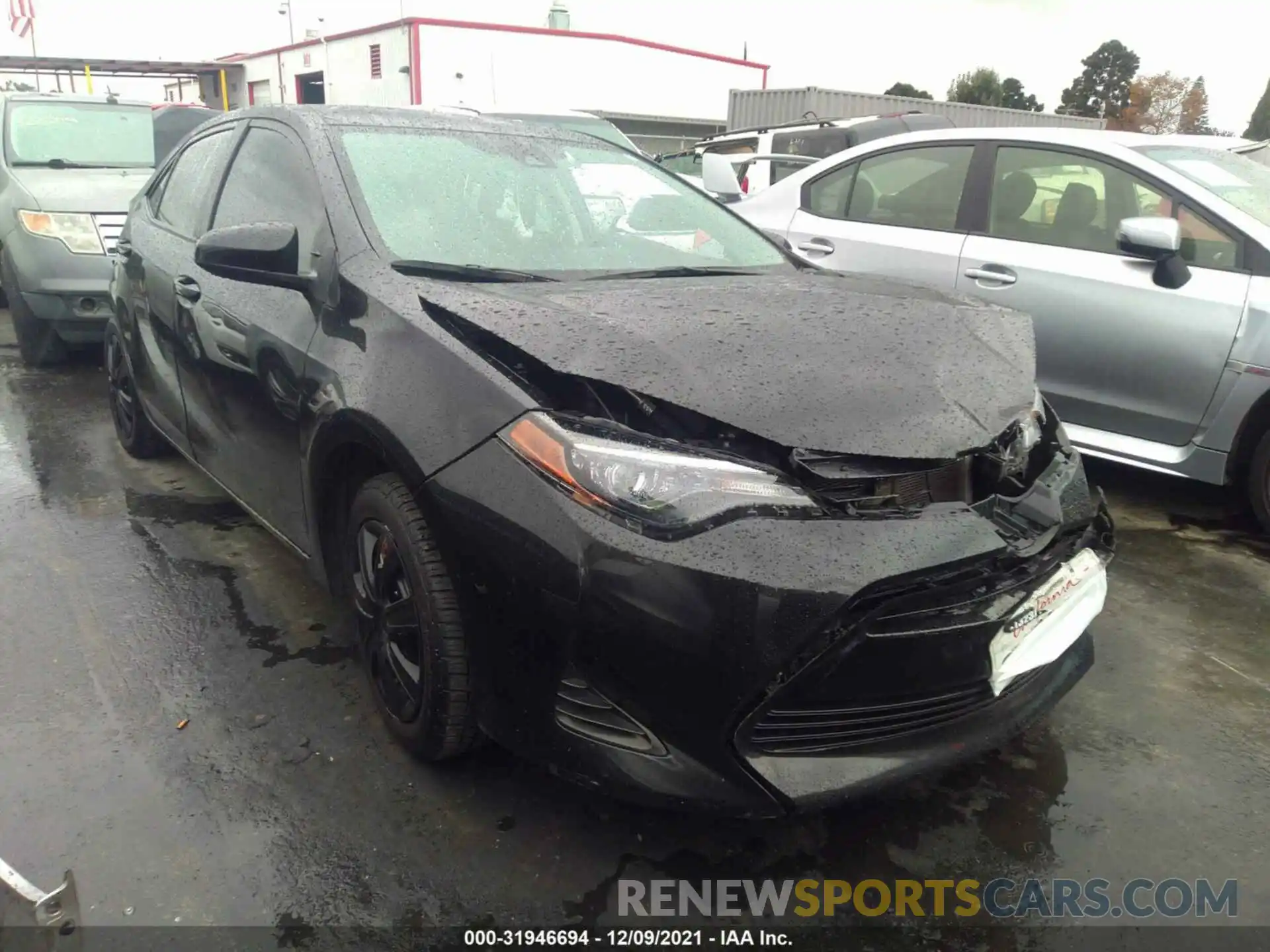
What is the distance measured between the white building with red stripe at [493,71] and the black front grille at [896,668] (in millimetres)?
20867

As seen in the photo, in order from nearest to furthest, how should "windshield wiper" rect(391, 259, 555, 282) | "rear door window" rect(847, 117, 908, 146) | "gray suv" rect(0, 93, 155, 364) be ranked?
1. "windshield wiper" rect(391, 259, 555, 282)
2. "gray suv" rect(0, 93, 155, 364)
3. "rear door window" rect(847, 117, 908, 146)

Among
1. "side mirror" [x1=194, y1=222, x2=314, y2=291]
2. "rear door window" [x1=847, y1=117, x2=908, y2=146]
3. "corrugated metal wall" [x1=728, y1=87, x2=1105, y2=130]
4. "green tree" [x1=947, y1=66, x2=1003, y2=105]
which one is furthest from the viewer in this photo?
"green tree" [x1=947, y1=66, x2=1003, y2=105]

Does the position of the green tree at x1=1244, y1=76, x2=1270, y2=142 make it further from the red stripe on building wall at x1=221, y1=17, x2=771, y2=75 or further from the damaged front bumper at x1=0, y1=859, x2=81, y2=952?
the damaged front bumper at x1=0, y1=859, x2=81, y2=952

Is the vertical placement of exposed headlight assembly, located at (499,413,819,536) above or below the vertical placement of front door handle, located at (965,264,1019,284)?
below

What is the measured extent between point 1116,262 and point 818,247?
5.24 ft

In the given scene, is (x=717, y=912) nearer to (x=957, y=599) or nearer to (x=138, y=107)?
(x=957, y=599)

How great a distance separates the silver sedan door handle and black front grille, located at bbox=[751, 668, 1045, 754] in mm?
2869

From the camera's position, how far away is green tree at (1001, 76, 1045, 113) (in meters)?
61.2

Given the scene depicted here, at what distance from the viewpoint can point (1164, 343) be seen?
3.83 meters

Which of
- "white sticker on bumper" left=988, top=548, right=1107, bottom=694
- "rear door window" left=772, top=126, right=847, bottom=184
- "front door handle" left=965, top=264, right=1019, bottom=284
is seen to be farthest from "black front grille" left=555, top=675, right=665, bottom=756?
"rear door window" left=772, top=126, right=847, bottom=184

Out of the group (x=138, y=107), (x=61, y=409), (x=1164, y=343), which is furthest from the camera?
(x=138, y=107)

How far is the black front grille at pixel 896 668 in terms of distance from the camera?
1740 millimetres

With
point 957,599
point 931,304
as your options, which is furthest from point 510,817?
point 931,304

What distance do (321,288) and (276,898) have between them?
1494 millimetres
